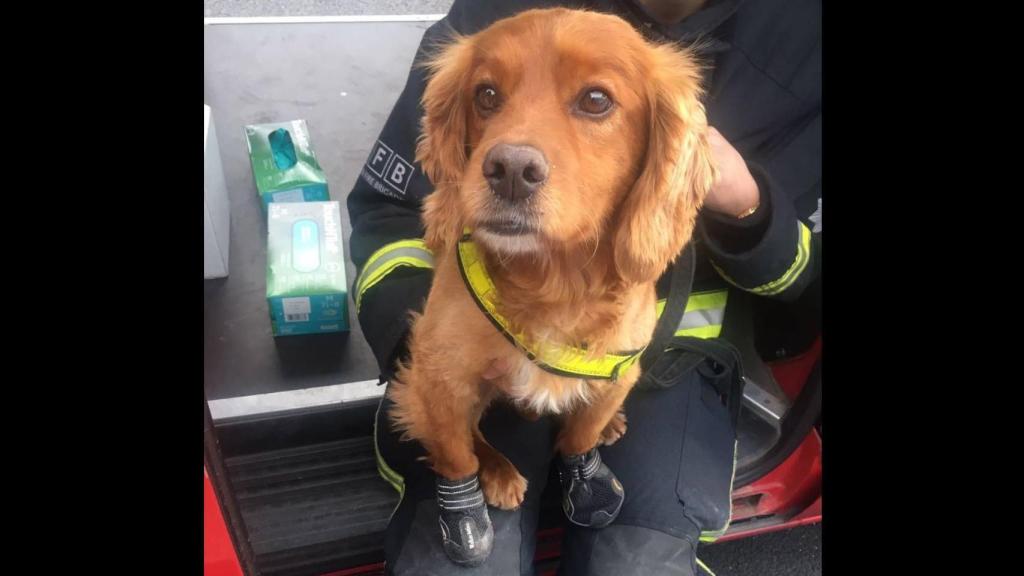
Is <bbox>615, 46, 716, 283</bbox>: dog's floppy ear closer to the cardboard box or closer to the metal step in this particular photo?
the metal step

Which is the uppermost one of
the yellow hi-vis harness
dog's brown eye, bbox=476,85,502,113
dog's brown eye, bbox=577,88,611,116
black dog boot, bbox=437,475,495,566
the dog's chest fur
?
dog's brown eye, bbox=577,88,611,116

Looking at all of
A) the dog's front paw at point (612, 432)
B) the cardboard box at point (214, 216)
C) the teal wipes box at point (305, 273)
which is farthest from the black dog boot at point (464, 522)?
the cardboard box at point (214, 216)

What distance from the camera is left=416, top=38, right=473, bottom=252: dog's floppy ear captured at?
1.02 meters

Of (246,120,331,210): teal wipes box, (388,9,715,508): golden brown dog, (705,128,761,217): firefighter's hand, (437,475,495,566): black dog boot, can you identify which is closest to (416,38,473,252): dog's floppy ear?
(388,9,715,508): golden brown dog

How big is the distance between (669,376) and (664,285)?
235mm

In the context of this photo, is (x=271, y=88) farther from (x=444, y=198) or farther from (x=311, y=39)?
(x=444, y=198)

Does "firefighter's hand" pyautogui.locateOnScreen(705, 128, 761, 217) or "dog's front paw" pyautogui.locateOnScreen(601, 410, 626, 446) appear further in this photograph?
"dog's front paw" pyautogui.locateOnScreen(601, 410, 626, 446)

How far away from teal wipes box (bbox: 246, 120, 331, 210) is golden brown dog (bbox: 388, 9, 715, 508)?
123cm

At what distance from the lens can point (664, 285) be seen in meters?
1.37

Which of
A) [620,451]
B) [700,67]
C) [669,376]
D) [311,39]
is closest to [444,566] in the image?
[620,451]

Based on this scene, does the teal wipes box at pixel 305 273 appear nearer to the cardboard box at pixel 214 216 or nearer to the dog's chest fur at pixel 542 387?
the cardboard box at pixel 214 216

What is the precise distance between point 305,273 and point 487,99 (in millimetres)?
1196

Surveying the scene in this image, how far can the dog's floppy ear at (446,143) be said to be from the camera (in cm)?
102

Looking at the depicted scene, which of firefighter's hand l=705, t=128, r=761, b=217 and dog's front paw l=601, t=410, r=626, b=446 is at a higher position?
firefighter's hand l=705, t=128, r=761, b=217
